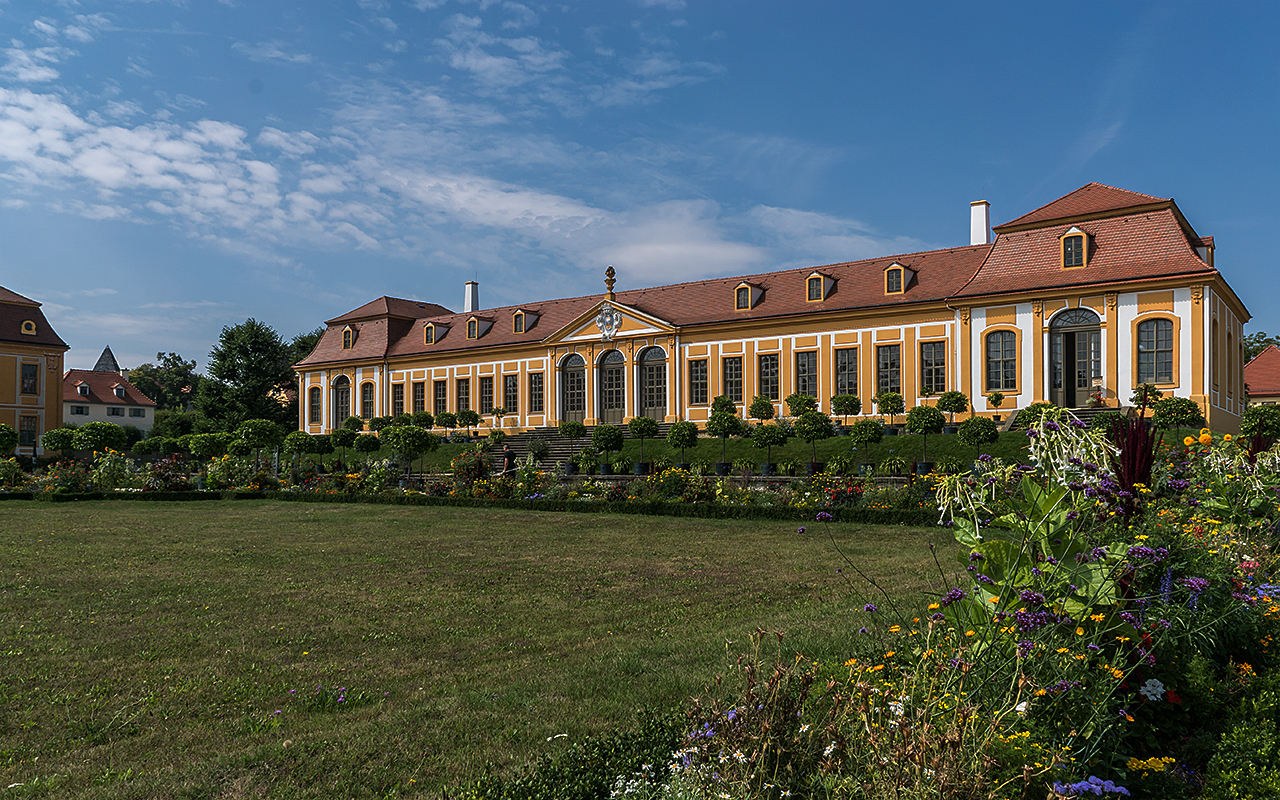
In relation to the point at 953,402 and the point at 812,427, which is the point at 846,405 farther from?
the point at 812,427

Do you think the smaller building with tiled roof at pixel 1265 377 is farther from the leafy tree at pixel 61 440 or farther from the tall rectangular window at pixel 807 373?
the leafy tree at pixel 61 440

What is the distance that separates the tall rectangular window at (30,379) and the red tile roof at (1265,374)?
217 feet

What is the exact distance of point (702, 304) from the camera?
114 feet

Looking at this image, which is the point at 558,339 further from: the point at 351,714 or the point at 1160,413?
the point at 351,714

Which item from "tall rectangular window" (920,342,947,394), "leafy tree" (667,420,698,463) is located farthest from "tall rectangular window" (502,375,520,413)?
"tall rectangular window" (920,342,947,394)

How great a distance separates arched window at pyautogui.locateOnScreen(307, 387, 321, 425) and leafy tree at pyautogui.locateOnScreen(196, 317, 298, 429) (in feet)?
19.7

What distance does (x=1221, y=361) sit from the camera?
2542cm

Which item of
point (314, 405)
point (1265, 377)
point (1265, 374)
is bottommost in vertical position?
point (314, 405)

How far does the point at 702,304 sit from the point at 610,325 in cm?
406

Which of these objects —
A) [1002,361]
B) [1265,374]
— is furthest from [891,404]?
[1265,374]

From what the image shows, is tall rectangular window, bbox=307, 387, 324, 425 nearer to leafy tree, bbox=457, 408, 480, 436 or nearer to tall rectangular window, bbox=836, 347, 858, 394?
leafy tree, bbox=457, 408, 480, 436

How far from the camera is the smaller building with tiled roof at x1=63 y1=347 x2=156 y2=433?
63.9 m

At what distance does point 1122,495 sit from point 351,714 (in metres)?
4.60

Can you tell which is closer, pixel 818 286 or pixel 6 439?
pixel 818 286
